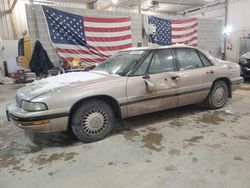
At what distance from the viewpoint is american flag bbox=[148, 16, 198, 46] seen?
8328 mm

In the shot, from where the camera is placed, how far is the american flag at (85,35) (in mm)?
6410

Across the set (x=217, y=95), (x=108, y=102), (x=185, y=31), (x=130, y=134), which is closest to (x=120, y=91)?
(x=108, y=102)

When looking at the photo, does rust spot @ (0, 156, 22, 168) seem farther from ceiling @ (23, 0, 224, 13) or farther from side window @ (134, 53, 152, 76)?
ceiling @ (23, 0, 224, 13)

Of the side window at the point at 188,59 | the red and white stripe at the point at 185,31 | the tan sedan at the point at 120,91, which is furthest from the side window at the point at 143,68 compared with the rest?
the red and white stripe at the point at 185,31

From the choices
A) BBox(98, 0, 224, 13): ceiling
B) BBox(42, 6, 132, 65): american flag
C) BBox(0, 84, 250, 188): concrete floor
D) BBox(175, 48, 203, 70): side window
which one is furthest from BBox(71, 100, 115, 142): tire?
BBox(98, 0, 224, 13): ceiling

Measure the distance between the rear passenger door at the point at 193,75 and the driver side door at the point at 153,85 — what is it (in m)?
0.15

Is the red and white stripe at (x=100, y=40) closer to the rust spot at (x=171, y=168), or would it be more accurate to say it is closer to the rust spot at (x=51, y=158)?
the rust spot at (x=51, y=158)

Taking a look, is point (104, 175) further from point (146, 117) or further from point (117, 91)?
point (146, 117)

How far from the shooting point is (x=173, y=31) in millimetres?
8812

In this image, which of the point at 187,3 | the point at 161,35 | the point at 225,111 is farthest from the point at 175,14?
the point at 225,111

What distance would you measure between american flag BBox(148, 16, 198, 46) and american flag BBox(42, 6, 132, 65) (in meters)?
1.20

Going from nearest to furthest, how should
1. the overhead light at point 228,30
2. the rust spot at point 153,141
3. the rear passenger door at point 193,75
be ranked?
the rust spot at point 153,141
the rear passenger door at point 193,75
the overhead light at point 228,30

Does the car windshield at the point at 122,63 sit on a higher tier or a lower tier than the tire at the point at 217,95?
higher

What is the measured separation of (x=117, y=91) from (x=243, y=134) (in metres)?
1.88
